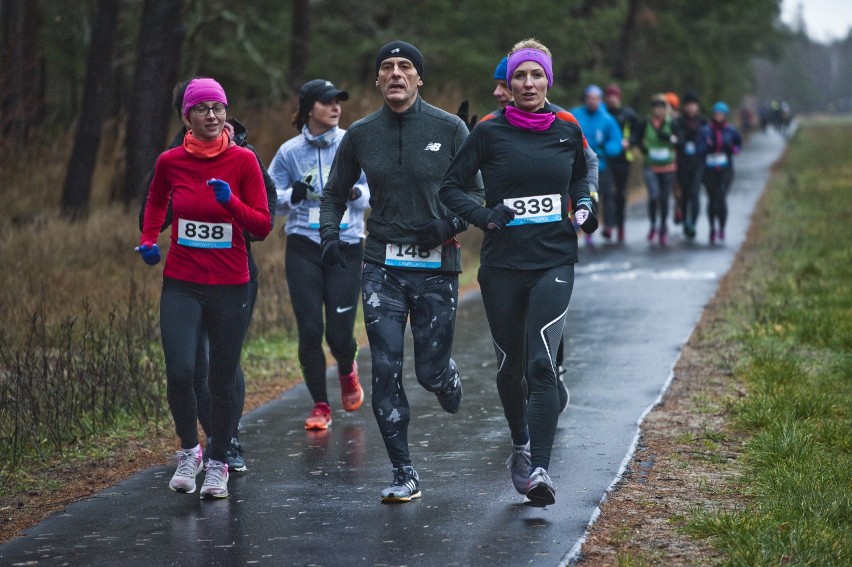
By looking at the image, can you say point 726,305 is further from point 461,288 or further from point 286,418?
point 286,418

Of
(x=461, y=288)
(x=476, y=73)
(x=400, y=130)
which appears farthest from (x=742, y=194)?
(x=400, y=130)

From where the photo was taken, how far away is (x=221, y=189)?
21.1 feet

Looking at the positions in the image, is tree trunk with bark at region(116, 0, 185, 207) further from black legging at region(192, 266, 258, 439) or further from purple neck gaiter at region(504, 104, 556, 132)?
purple neck gaiter at region(504, 104, 556, 132)

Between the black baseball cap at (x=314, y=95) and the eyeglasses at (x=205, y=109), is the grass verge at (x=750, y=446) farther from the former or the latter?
the black baseball cap at (x=314, y=95)

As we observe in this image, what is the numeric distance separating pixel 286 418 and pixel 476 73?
2413 cm

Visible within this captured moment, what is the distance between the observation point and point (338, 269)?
27.6ft

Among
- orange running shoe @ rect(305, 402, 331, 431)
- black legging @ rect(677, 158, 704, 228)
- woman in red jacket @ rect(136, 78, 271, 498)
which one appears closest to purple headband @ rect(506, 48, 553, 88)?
woman in red jacket @ rect(136, 78, 271, 498)

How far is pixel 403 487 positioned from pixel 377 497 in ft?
0.69

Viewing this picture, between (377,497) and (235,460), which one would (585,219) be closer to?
(377,497)

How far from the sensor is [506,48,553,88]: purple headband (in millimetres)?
6469

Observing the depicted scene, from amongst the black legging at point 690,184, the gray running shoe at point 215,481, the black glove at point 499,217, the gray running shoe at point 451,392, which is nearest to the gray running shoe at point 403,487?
the gray running shoe at point 451,392

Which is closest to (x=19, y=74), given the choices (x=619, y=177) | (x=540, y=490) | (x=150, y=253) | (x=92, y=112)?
(x=92, y=112)

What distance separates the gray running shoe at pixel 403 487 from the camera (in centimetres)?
642

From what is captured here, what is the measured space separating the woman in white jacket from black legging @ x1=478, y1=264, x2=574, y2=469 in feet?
6.55
